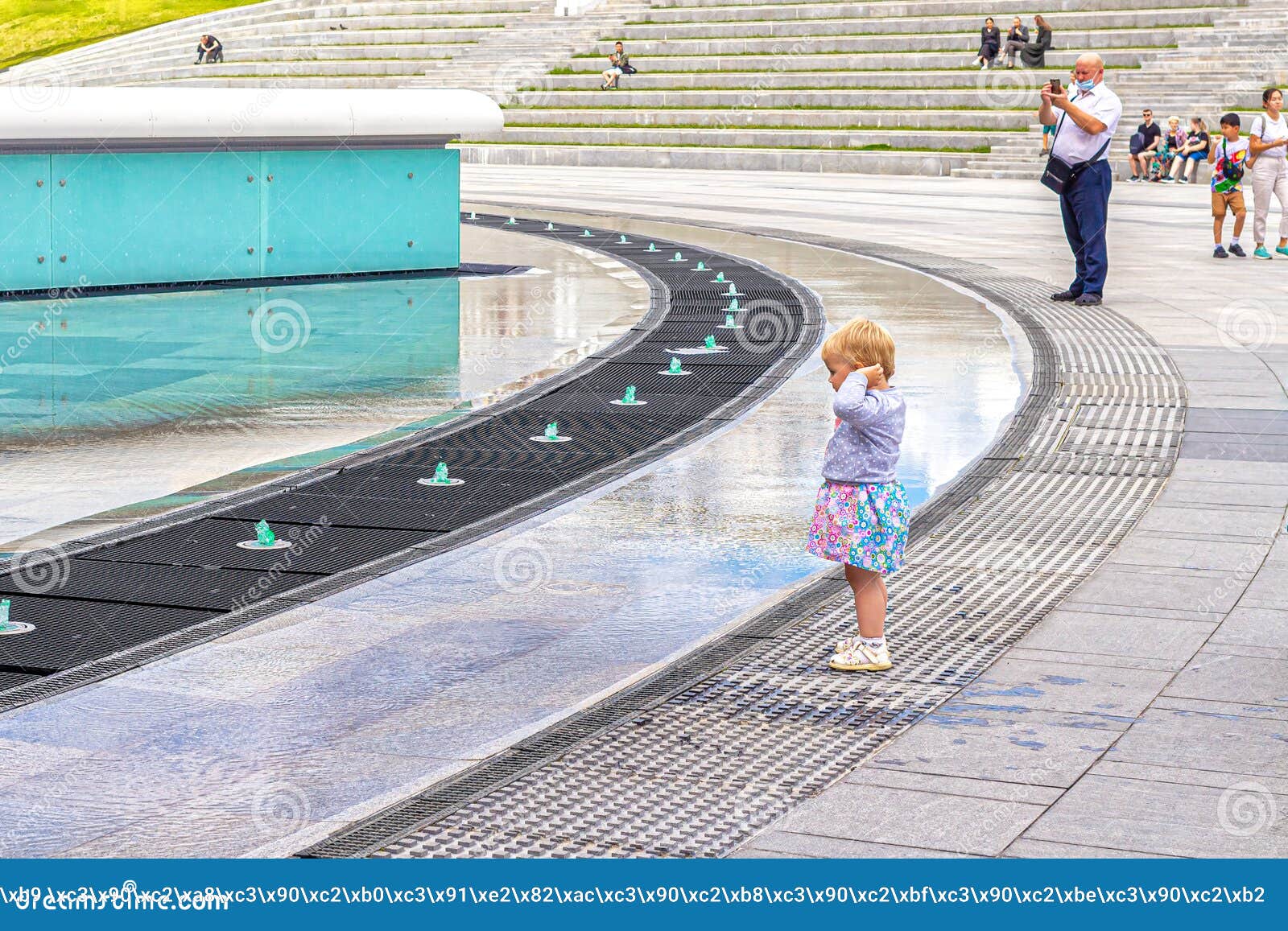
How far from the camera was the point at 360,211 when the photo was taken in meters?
15.3

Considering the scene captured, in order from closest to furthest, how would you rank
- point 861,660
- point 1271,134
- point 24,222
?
point 861,660 → point 24,222 → point 1271,134

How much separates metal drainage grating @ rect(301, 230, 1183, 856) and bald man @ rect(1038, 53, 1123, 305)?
6181mm

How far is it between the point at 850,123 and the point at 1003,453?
28.7 meters

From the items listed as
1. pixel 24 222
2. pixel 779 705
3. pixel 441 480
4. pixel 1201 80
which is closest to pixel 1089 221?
pixel 441 480

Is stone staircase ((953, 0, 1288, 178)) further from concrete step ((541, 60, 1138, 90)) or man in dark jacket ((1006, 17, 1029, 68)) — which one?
man in dark jacket ((1006, 17, 1029, 68))

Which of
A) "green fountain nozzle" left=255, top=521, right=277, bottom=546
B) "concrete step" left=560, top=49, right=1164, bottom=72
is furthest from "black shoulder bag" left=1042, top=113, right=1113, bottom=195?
"concrete step" left=560, top=49, right=1164, bottom=72

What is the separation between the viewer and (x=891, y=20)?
40031 mm

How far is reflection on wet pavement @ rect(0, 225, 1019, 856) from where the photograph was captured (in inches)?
163

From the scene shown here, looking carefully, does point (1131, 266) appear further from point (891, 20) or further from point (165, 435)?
point (891, 20)

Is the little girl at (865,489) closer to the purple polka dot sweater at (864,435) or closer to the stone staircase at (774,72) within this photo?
the purple polka dot sweater at (864,435)

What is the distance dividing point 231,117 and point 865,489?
9.84 m

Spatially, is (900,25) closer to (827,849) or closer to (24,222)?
(24,222)

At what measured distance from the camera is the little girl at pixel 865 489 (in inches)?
207
